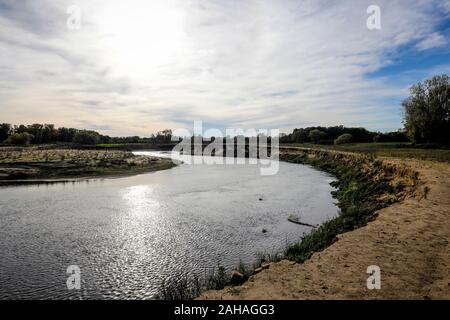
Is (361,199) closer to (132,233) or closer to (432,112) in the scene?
(132,233)

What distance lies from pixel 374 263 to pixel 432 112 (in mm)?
58474

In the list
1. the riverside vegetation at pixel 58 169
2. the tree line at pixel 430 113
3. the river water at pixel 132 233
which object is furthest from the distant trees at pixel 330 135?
the river water at pixel 132 233

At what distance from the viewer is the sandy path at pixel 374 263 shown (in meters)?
7.43

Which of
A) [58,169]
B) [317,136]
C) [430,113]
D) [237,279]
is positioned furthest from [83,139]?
[237,279]

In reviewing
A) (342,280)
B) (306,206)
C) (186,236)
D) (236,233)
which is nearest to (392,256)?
(342,280)

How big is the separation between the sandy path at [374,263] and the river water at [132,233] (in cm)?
334

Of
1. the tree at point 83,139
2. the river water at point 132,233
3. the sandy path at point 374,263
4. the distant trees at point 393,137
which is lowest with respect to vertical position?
the river water at point 132,233

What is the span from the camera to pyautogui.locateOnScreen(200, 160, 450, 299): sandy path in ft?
24.4

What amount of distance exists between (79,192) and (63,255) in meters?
17.9

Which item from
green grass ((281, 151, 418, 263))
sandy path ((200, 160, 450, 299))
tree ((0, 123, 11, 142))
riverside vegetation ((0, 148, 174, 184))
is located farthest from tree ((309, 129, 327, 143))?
tree ((0, 123, 11, 142))

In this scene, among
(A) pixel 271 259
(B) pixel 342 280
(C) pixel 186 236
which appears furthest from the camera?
(C) pixel 186 236

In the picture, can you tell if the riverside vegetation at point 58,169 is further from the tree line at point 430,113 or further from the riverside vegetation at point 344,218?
the tree line at point 430,113
